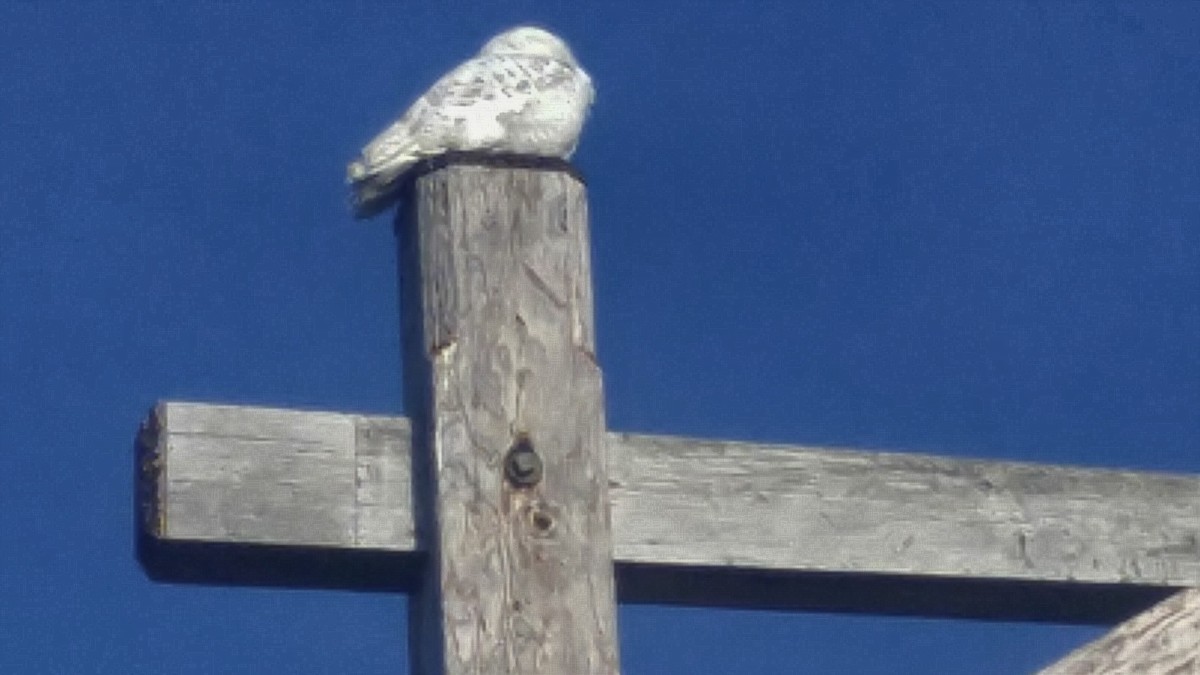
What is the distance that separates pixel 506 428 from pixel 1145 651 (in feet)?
2.06

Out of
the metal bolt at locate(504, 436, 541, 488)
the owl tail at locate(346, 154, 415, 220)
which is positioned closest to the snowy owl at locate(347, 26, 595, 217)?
the owl tail at locate(346, 154, 415, 220)

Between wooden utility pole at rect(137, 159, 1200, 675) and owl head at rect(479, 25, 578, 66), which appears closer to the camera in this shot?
wooden utility pole at rect(137, 159, 1200, 675)

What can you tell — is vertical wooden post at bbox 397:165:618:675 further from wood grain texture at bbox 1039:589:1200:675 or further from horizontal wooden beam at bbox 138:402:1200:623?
wood grain texture at bbox 1039:589:1200:675

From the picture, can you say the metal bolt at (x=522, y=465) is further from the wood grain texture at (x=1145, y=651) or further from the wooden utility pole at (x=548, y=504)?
the wood grain texture at (x=1145, y=651)

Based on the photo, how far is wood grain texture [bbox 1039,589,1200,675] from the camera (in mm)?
2307

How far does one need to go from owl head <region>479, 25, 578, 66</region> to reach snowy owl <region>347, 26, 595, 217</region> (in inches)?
5.9

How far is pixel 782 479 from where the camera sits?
2.73 meters

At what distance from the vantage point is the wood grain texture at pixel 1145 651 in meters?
2.31

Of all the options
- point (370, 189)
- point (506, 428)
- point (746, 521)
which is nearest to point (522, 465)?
point (506, 428)

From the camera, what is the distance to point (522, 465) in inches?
103

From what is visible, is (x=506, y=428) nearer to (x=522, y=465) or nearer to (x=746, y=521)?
(x=522, y=465)

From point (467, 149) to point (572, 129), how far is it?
0.26 meters

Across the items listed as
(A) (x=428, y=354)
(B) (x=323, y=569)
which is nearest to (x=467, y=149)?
(A) (x=428, y=354)

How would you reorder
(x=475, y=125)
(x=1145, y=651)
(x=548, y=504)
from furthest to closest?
(x=475, y=125), (x=548, y=504), (x=1145, y=651)
